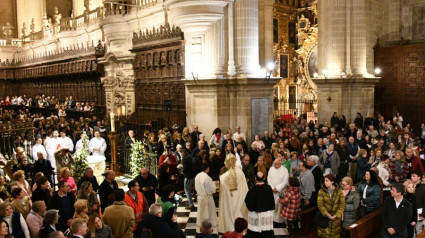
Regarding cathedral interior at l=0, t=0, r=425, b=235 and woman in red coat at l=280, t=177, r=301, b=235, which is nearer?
woman in red coat at l=280, t=177, r=301, b=235

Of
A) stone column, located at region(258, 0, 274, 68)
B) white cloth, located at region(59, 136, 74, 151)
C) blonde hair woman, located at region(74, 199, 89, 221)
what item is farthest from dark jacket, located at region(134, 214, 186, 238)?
stone column, located at region(258, 0, 274, 68)

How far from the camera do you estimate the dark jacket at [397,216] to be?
6.30m

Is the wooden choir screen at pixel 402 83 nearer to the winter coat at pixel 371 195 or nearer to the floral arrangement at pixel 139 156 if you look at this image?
the winter coat at pixel 371 195

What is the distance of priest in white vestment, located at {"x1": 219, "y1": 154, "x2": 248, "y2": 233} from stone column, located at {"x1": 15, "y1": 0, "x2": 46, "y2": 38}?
34395mm

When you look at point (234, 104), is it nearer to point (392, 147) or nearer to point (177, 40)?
point (177, 40)

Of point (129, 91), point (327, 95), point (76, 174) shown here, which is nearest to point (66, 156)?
point (76, 174)

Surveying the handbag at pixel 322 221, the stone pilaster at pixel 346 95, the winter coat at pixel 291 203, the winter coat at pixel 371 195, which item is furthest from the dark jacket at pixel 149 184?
the stone pilaster at pixel 346 95

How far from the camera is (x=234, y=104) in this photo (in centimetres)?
1438

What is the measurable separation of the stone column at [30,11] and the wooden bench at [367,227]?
3643 centimetres

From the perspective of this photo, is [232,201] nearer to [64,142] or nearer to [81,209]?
[81,209]

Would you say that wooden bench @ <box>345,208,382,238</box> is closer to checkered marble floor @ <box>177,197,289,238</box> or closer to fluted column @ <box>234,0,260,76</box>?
checkered marble floor @ <box>177,197,289,238</box>

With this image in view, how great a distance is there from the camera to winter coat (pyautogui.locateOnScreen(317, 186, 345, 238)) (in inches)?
267

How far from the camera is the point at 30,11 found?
120 feet

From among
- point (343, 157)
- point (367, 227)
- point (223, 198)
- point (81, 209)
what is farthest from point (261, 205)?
point (343, 157)
